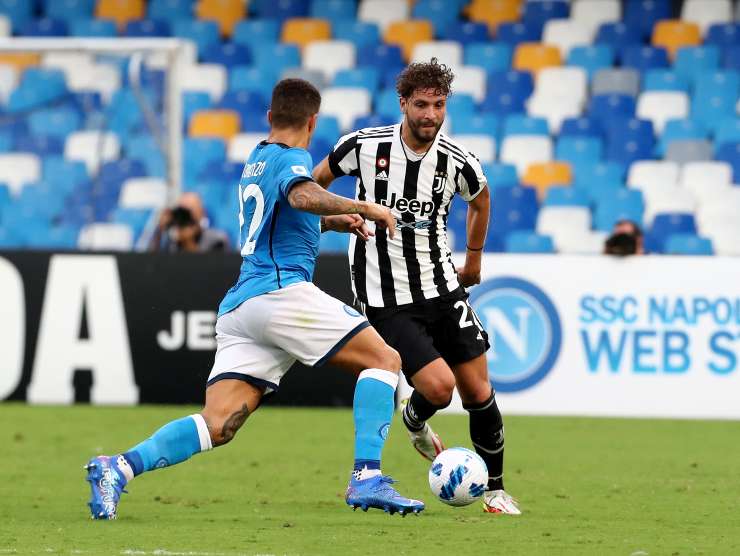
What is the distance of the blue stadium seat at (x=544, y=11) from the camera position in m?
18.8

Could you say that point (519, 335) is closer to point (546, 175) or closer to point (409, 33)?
point (546, 175)

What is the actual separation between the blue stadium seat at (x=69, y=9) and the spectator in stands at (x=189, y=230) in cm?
735

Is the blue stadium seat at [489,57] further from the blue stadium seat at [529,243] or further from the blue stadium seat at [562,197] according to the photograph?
the blue stadium seat at [529,243]

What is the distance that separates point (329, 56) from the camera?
18.7 metres

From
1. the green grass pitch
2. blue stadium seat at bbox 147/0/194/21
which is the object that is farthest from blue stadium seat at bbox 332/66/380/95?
the green grass pitch

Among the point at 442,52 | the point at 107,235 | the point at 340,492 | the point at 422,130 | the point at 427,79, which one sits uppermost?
the point at 442,52

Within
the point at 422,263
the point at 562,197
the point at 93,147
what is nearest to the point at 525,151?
the point at 562,197

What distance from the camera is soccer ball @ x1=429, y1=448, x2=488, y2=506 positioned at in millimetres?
6629


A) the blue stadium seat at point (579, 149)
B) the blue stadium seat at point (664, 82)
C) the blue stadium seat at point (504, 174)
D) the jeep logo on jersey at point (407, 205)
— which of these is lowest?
the jeep logo on jersey at point (407, 205)

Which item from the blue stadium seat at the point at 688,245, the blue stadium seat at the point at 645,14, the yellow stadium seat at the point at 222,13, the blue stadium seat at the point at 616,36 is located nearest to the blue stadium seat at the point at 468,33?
the blue stadium seat at the point at 616,36

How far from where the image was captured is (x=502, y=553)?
18.6ft

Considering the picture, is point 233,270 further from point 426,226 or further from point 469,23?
point 469,23

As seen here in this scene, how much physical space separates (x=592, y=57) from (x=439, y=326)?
36.9 ft

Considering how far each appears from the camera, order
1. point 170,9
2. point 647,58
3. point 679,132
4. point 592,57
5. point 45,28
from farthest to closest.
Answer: point 170,9 → point 45,28 → point 592,57 → point 647,58 → point 679,132
